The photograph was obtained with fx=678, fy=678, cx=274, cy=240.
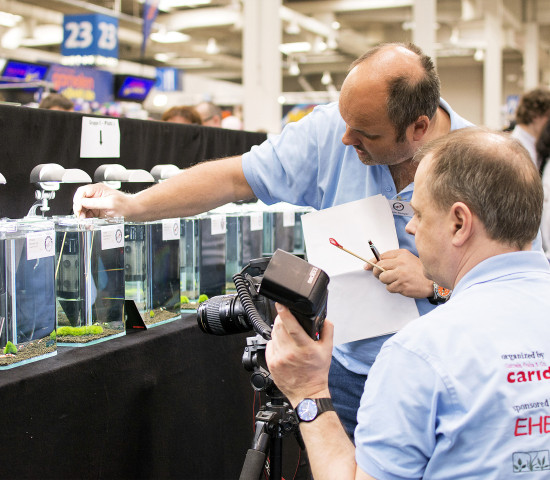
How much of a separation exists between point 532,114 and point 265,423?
404 centimetres

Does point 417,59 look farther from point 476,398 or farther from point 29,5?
point 29,5

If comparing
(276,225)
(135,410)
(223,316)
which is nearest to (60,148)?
(135,410)

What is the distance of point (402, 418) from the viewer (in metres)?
0.99

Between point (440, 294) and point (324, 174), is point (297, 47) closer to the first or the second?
point (324, 174)

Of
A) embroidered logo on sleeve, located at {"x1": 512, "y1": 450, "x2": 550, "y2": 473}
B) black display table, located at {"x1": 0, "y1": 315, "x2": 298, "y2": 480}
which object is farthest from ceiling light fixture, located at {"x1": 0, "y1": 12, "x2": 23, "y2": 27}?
embroidered logo on sleeve, located at {"x1": 512, "y1": 450, "x2": 550, "y2": 473}

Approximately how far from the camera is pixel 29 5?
1298 centimetres

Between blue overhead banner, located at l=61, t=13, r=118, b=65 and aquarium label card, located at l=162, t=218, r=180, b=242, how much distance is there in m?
9.20

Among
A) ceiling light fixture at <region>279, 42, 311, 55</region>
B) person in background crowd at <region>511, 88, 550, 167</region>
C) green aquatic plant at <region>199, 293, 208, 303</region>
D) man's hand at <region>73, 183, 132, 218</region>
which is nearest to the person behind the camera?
man's hand at <region>73, 183, 132, 218</region>

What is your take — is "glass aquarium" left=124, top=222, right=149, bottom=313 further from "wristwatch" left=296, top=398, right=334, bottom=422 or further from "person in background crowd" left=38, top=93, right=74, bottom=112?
"person in background crowd" left=38, top=93, right=74, bottom=112

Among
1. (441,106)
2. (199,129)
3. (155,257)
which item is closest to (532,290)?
(441,106)

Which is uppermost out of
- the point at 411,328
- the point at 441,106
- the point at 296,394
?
the point at 441,106

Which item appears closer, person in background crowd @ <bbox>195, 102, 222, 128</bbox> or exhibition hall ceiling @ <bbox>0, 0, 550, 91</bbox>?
person in background crowd @ <bbox>195, 102, 222, 128</bbox>

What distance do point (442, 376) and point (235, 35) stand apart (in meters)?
17.8

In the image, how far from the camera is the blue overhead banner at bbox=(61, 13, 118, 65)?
35.0 feet
